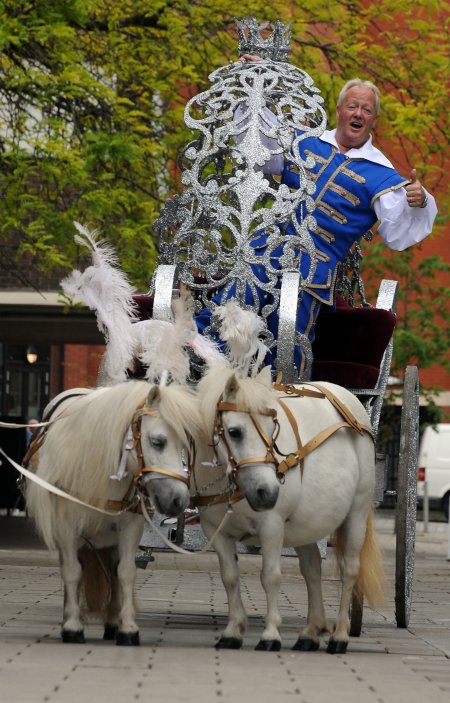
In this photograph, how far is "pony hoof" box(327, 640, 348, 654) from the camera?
8109 millimetres

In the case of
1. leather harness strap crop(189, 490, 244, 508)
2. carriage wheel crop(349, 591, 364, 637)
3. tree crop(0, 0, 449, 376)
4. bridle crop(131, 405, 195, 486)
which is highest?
tree crop(0, 0, 449, 376)

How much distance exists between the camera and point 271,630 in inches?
307

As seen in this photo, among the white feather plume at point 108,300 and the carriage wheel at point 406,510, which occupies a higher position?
the white feather plume at point 108,300

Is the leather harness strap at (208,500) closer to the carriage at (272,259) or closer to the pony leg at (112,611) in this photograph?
the pony leg at (112,611)

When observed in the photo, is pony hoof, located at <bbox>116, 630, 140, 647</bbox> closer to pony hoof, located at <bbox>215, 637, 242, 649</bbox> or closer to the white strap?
pony hoof, located at <bbox>215, 637, 242, 649</bbox>

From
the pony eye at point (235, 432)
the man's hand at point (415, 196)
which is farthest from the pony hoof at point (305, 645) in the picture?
the man's hand at point (415, 196)

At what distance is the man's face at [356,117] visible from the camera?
32.8 feet

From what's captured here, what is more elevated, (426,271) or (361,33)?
(361,33)

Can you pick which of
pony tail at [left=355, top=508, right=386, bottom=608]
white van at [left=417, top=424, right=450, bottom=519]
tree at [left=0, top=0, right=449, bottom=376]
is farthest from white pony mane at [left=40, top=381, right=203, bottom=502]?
white van at [left=417, top=424, right=450, bottom=519]

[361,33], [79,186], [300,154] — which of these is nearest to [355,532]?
[300,154]

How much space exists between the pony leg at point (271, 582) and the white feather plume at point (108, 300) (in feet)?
3.96

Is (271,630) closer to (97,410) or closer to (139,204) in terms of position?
(97,410)

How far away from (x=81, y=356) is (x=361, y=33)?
55.5 ft

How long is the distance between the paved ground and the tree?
4954 mm
